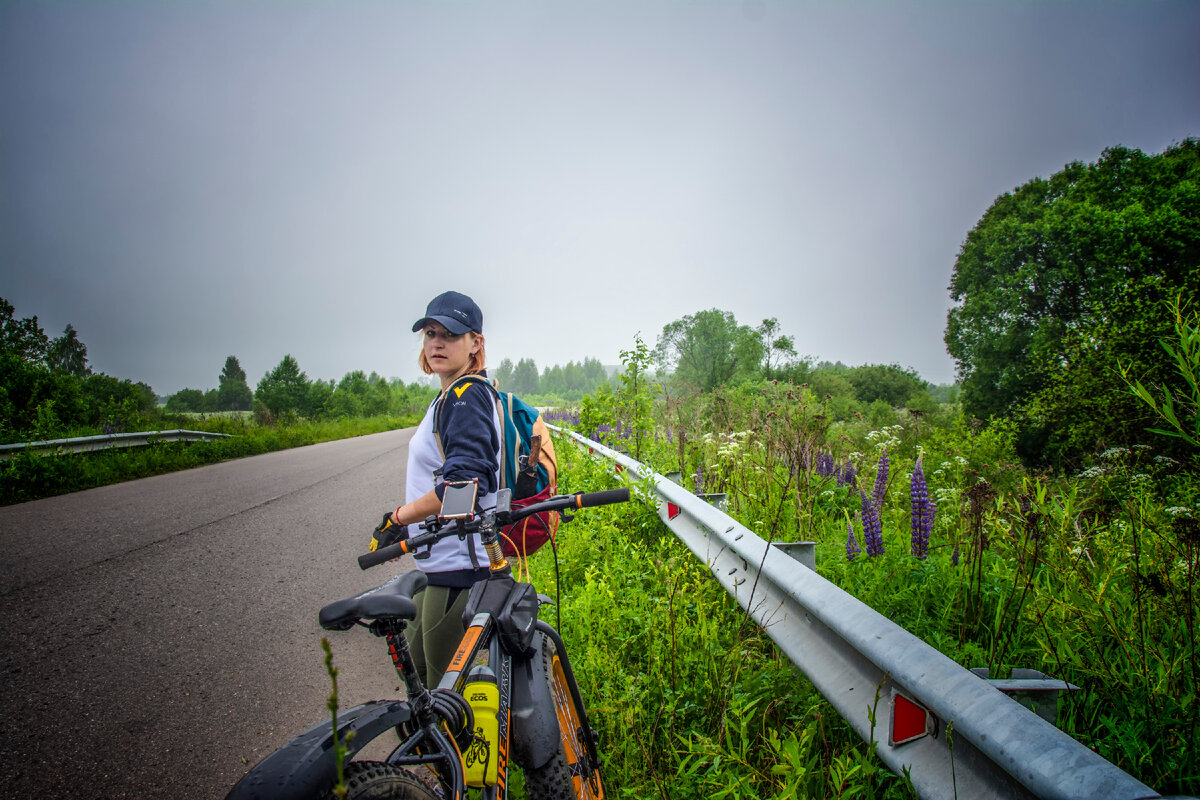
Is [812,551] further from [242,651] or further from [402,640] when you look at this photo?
[242,651]

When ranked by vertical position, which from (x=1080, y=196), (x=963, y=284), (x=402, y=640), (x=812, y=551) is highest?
(x=1080, y=196)

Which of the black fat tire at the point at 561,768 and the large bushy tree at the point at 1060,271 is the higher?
the large bushy tree at the point at 1060,271

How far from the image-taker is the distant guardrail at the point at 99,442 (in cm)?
768

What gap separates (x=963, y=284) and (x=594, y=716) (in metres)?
39.4

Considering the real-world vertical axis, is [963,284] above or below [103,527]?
above

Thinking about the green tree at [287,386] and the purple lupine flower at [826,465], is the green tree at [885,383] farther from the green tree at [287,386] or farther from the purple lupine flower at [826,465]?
the green tree at [287,386]

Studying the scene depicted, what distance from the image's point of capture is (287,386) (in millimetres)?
58750

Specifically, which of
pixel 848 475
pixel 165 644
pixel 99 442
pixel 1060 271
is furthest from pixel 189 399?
pixel 1060 271

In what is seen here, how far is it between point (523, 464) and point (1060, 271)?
33290 millimetres

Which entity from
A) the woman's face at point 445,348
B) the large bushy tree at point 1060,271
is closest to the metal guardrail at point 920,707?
the woman's face at point 445,348

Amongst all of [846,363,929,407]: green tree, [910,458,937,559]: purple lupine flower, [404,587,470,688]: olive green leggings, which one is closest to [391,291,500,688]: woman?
[404,587,470,688]: olive green leggings

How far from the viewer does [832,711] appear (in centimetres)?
178

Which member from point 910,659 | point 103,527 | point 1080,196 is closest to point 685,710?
point 910,659

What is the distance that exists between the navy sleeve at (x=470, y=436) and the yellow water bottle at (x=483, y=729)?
0.58 m
